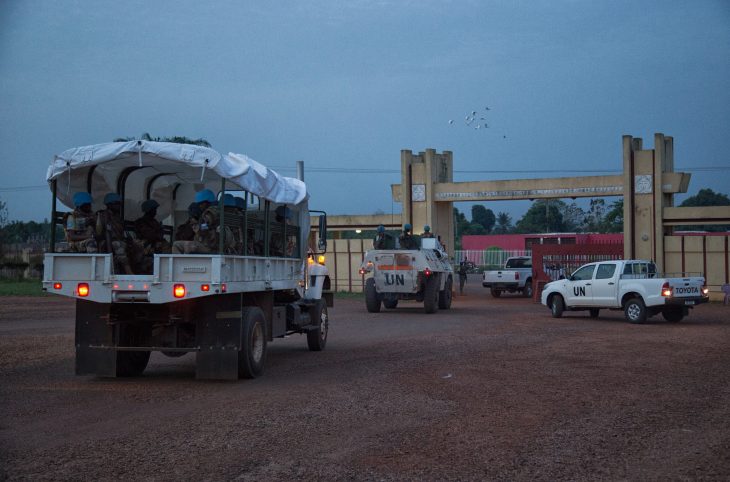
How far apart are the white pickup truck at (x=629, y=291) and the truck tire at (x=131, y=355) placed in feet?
45.4

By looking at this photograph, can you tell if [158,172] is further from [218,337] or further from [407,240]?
[407,240]

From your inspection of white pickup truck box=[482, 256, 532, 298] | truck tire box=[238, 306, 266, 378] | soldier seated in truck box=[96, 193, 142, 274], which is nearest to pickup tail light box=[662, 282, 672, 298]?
truck tire box=[238, 306, 266, 378]

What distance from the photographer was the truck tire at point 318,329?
50.8ft

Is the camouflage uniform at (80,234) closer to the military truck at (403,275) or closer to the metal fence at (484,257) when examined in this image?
the military truck at (403,275)

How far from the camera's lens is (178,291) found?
10547 millimetres

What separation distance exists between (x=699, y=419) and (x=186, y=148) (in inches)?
273

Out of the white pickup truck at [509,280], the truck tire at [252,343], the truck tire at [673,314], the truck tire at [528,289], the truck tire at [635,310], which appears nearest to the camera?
the truck tire at [252,343]

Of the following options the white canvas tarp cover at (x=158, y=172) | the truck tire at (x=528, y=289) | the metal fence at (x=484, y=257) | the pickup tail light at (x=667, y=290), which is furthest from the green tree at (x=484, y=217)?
the white canvas tarp cover at (x=158, y=172)

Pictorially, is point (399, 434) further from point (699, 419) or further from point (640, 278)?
point (640, 278)

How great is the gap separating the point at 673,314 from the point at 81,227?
1672cm

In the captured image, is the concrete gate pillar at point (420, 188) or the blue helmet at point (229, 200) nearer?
the blue helmet at point (229, 200)

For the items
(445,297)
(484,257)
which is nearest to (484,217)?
(484,257)

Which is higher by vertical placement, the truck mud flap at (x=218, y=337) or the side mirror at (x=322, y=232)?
the side mirror at (x=322, y=232)

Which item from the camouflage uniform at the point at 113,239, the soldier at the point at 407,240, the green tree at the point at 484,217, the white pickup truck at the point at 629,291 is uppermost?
the green tree at the point at 484,217
